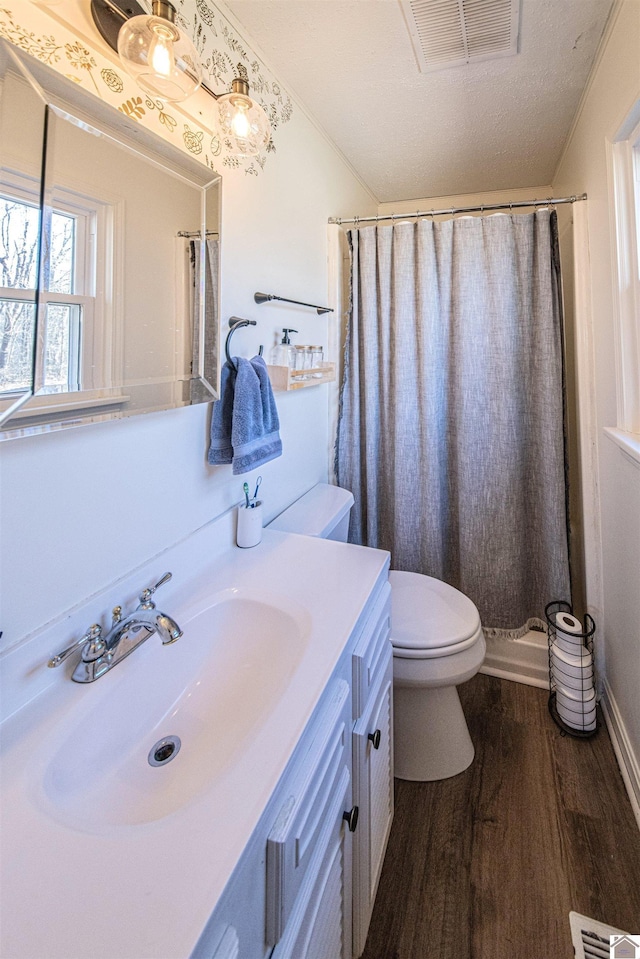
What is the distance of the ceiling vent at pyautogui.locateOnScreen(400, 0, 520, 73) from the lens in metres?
1.23

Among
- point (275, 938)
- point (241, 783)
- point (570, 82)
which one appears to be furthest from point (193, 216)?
point (570, 82)

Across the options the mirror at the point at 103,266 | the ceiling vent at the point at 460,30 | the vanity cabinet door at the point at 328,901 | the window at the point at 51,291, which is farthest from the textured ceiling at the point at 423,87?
the vanity cabinet door at the point at 328,901

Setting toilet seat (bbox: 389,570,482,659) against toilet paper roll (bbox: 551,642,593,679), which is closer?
toilet seat (bbox: 389,570,482,659)

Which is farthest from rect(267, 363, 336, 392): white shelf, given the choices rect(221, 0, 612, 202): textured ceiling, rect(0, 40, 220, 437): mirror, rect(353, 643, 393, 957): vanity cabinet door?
rect(221, 0, 612, 202): textured ceiling

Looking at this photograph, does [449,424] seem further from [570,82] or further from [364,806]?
[364,806]

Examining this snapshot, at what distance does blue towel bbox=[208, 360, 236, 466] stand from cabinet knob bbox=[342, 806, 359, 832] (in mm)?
847

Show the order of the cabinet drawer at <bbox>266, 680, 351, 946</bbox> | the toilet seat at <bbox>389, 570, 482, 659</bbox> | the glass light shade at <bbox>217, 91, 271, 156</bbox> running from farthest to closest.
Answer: the toilet seat at <bbox>389, 570, 482, 659</bbox> → the glass light shade at <bbox>217, 91, 271, 156</bbox> → the cabinet drawer at <bbox>266, 680, 351, 946</bbox>

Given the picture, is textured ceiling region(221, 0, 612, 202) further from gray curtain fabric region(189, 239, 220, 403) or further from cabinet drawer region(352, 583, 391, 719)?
cabinet drawer region(352, 583, 391, 719)

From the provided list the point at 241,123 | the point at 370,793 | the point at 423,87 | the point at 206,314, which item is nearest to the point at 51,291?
the point at 206,314

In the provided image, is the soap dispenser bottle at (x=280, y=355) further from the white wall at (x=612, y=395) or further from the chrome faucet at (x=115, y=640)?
the white wall at (x=612, y=395)

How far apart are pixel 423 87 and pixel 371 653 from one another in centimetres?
192

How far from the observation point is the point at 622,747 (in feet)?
4.98

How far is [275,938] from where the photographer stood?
1.94 ft

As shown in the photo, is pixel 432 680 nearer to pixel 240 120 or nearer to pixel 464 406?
pixel 464 406
